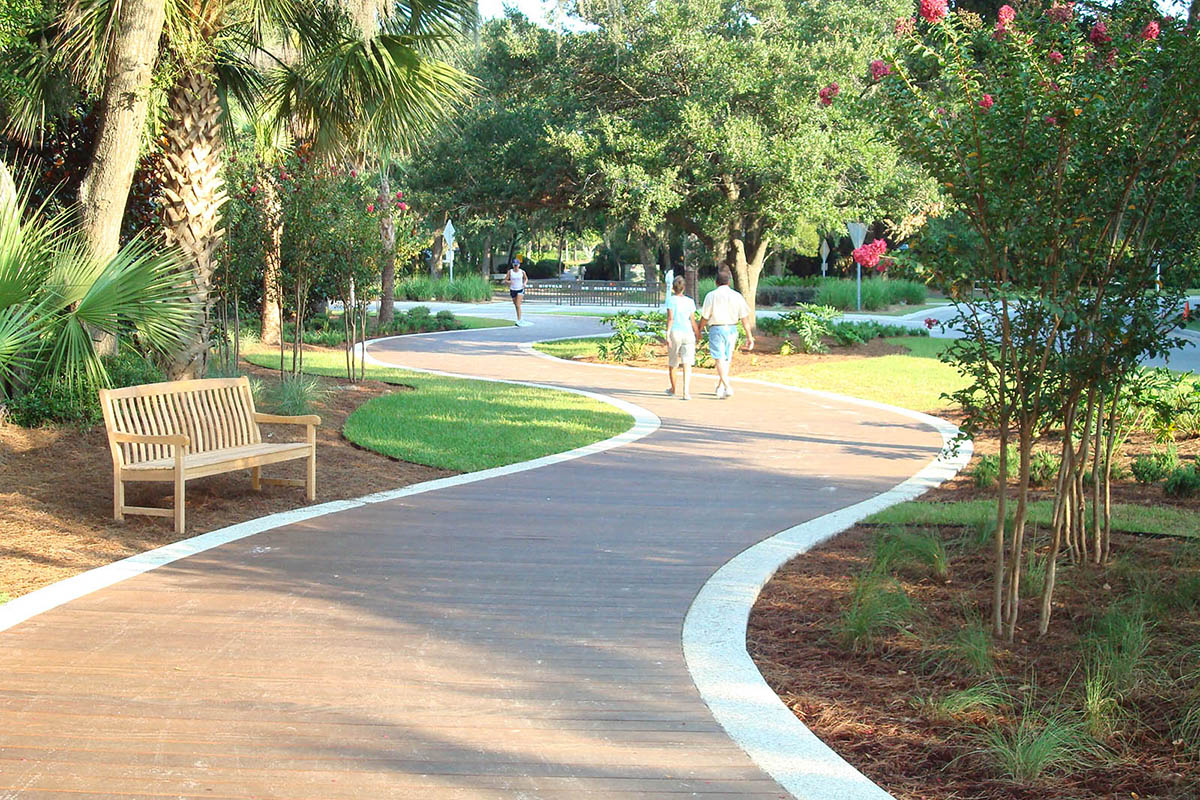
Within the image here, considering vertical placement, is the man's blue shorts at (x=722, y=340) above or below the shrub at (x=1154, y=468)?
above

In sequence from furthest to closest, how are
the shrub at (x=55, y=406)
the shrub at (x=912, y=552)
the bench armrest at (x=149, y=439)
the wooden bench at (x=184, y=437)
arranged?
1. the shrub at (x=55, y=406)
2. the wooden bench at (x=184, y=437)
3. the bench armrest at (x=149, y=439)
4. the shrub at (x=912, y=552)

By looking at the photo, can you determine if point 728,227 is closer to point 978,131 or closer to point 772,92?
point 772,92

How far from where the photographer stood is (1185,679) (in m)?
4.69

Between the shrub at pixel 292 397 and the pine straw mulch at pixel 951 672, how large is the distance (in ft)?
23.2

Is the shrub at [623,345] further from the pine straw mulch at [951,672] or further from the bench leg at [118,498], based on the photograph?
the pine straw mulch at [951,672]

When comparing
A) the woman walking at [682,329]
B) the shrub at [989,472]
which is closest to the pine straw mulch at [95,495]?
the shrub at [989,472]

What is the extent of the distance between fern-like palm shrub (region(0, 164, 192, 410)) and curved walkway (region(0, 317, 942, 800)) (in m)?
2.02

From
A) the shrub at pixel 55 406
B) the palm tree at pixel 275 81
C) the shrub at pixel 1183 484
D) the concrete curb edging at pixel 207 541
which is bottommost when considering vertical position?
the concrete curb edging at pixel 207 541

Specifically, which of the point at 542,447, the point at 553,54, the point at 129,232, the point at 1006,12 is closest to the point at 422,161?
the point at 553,54

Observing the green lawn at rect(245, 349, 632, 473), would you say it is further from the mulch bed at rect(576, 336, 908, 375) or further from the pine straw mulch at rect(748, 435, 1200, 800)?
the mulch bed at rect(576, 336, 908, 375)

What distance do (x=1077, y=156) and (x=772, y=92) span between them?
14737 millimetres

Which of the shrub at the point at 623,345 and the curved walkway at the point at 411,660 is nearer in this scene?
the curved walkway at the point at 411,660

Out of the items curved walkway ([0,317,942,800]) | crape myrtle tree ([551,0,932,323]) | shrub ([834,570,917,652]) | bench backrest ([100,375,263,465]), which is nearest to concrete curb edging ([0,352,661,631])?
curved walkway ([0,317,942,800])

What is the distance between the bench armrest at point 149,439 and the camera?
7.46 metres
